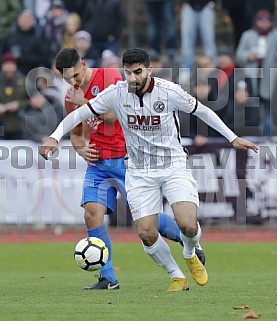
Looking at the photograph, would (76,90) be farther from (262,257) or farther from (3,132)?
(3,132)

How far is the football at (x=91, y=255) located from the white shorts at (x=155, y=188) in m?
0.54

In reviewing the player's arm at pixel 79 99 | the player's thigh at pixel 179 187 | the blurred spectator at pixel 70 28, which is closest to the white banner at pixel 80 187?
the blurred spectator at pixel 70 28

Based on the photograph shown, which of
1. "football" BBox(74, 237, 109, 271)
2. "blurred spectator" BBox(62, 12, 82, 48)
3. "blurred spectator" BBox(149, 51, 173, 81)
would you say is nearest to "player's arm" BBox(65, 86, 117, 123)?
"football" BBox(74, 237, 109, 271)

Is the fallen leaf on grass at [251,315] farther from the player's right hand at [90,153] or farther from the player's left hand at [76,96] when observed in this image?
the player's left hand at [76,96]

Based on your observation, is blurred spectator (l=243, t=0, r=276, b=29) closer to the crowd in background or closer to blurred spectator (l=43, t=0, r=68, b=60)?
the crowd in background

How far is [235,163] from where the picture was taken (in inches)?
679

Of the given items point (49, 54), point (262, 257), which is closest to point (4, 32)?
point (49, 54)

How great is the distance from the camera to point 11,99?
1853 cm

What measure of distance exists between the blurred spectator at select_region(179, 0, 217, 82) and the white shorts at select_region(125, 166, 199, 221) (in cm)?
1050

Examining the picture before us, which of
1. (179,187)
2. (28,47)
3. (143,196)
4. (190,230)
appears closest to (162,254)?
(190,230)

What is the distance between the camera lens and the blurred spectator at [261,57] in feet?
60.6

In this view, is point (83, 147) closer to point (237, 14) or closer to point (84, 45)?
point (84, 45)

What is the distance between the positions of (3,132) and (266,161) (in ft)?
17.1

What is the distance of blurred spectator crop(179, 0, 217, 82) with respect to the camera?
20109mm
